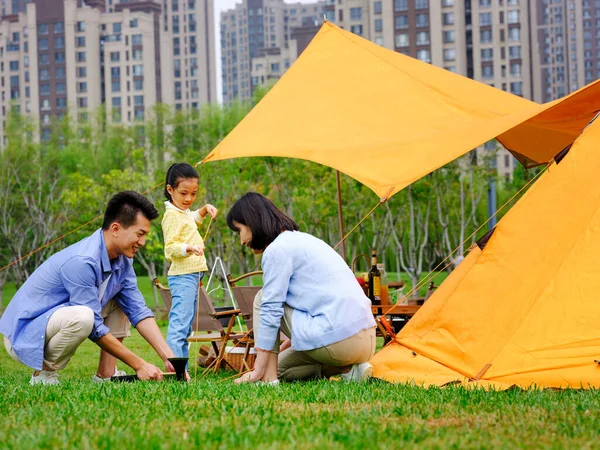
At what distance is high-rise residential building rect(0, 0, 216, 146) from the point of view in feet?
266

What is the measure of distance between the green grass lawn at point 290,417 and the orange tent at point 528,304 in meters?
0.43

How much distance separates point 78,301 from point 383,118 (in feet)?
10.3

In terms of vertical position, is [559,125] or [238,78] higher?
[238,78]

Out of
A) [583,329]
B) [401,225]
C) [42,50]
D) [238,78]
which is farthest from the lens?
[238,78]

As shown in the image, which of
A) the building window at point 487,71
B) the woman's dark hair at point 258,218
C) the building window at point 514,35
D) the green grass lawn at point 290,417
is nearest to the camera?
the green grass lawn at point 290,417

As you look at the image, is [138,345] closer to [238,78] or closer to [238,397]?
[238,397]

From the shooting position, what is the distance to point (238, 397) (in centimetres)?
435

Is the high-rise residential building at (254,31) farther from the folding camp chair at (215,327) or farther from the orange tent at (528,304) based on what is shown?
the orange tent at (528,304)

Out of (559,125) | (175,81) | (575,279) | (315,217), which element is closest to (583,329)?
(575,279)

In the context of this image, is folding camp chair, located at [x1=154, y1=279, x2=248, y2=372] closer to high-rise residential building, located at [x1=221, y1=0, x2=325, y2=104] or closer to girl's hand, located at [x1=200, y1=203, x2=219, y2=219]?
girl's hand, located at [x1=200, y1=203, x2=219, y2=219]

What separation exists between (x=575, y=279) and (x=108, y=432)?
3048mm

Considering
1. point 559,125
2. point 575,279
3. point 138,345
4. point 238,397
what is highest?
point 559,125

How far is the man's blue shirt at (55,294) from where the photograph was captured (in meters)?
5.16

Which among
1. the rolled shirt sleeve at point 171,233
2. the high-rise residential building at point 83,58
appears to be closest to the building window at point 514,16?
the high-rise residential building at point 83,58
